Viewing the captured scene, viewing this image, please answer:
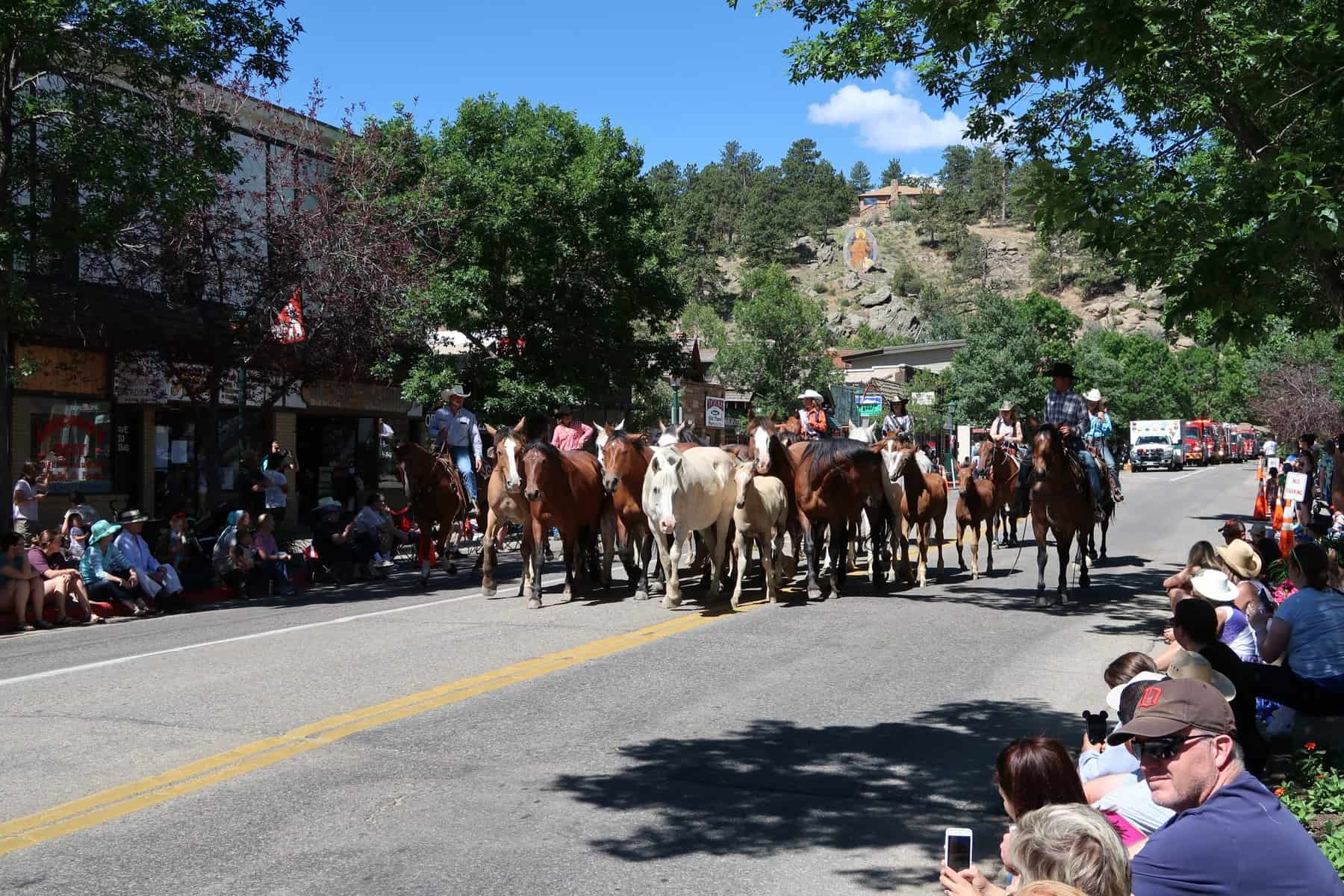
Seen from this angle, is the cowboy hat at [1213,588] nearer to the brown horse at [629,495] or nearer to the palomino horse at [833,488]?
the palomino horse at [833,488]

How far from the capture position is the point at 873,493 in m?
16.2

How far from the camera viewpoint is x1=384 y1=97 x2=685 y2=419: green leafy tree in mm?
28641

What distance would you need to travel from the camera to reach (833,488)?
15.8 m

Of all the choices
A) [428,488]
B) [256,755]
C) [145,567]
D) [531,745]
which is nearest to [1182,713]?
[531,745]

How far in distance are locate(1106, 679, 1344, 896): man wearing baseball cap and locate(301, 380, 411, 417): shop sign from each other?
2630 cm

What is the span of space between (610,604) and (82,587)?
7075 millimetres

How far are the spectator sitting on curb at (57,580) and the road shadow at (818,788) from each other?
10.6 metres

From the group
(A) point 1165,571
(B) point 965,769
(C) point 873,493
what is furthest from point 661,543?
(A) point 1165,571

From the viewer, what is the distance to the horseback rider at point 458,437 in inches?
763

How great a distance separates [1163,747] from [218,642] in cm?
1118

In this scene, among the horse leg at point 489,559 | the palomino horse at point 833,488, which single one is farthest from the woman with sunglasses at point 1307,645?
the horse leg at point 489,559

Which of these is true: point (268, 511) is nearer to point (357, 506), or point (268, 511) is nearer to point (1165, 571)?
point (357, 506)

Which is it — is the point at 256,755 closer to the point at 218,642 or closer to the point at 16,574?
the point at 218,642

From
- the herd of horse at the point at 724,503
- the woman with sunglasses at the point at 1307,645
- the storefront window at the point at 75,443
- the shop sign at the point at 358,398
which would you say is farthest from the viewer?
the shop sign at the point at 358,398
